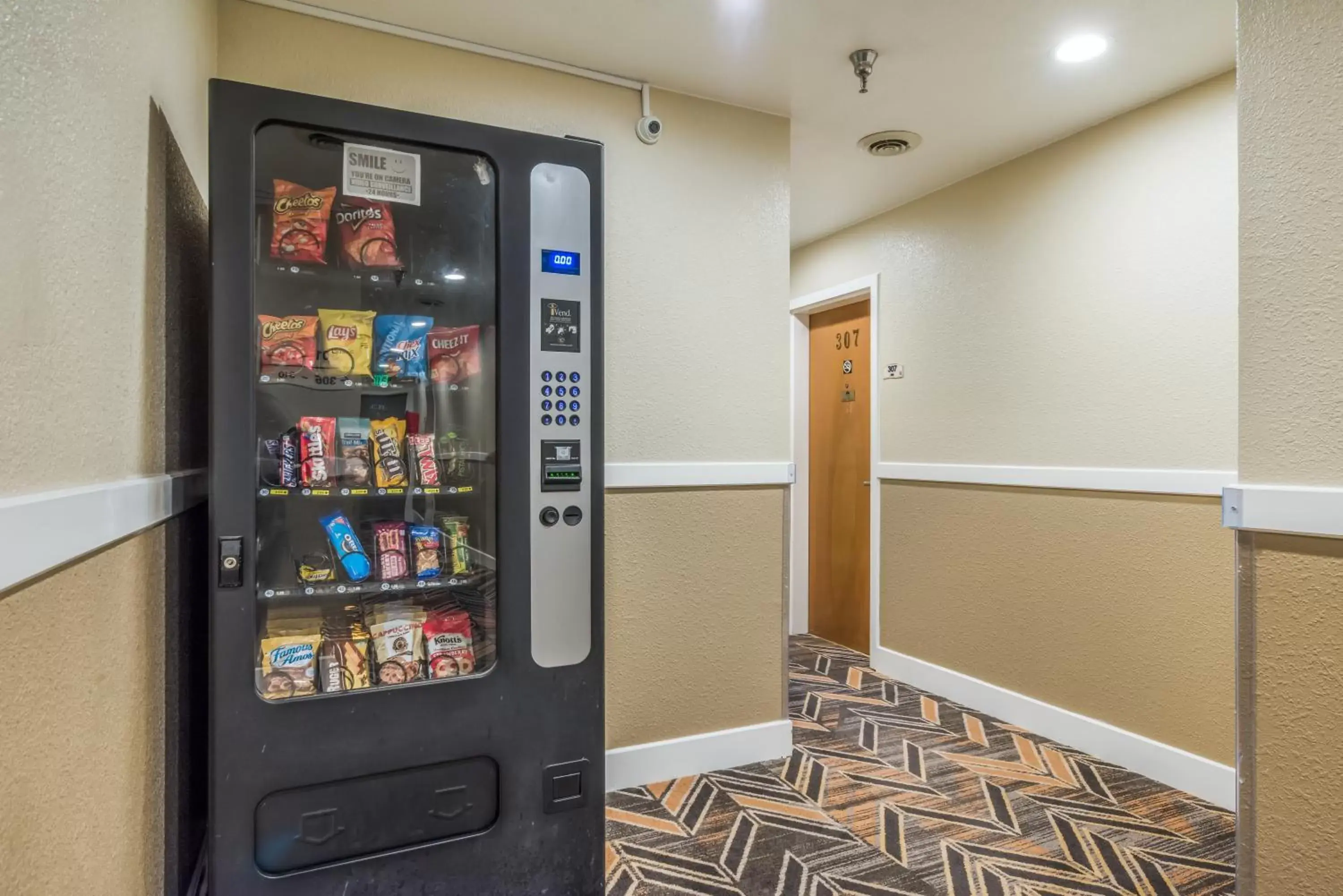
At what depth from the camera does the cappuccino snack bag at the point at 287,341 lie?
4.82 feet

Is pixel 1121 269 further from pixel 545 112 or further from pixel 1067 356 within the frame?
pixel 545 112

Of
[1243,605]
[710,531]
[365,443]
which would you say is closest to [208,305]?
[365,443]

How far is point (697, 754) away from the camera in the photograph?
2.49 meters

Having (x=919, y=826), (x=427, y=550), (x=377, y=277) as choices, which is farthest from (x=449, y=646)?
(x=919, y=826)

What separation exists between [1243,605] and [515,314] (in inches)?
61.5

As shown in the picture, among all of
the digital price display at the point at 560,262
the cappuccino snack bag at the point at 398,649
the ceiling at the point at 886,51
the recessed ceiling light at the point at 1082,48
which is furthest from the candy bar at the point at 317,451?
the recessed ceiling light at the point at 1082,48

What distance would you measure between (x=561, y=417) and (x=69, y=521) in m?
0.95

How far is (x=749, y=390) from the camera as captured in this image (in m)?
2.62

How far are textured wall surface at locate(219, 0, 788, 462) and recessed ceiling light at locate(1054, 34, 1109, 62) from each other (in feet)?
3.03

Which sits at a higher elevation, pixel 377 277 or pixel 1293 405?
pixel 377 277

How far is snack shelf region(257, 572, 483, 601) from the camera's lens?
4.77 ft

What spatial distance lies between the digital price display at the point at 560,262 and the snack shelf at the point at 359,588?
2.40 feet

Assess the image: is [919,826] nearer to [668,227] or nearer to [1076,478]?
[1076,478]

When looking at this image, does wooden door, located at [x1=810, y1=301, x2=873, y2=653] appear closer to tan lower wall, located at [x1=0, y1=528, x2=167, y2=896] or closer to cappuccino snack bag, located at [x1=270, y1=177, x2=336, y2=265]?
cappuccino snack bag, located at [x1=270, y1=177, x2=336, y2=265]
